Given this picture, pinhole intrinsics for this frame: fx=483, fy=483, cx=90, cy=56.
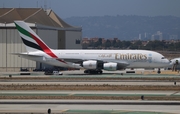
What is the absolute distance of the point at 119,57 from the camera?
262 feet

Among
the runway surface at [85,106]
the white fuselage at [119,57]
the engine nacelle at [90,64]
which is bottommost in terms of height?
the runway surface at [85,106]

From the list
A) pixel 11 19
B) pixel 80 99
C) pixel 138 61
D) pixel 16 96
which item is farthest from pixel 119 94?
pixel 11 19

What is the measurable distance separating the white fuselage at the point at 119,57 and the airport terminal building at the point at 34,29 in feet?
52.5

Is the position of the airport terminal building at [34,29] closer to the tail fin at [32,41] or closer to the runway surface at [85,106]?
the tail fin at [32,41]

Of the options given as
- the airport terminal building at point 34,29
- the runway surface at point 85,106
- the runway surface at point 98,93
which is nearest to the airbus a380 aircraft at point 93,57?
the airport terminal building at point 34,29

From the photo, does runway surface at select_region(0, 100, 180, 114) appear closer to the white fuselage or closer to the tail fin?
the white fuselage

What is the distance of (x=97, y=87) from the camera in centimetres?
5384

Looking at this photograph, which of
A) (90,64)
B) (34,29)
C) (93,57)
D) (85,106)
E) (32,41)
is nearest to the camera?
(85,106)

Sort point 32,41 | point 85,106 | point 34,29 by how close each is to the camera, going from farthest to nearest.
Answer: point 34,29
point 32,41
point 85,106

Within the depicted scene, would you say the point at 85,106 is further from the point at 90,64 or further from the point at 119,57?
the point at 119,57

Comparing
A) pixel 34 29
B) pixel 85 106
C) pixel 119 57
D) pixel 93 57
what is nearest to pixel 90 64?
pixel 93 57

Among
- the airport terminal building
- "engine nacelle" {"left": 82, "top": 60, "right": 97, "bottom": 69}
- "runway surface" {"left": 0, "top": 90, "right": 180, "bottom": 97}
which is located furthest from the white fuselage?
"runway surface" {"left": 0, "top": 90, "right": 180, "bottom": 97}

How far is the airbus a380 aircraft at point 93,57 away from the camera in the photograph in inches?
3127

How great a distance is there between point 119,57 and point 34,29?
30541 millimetres
